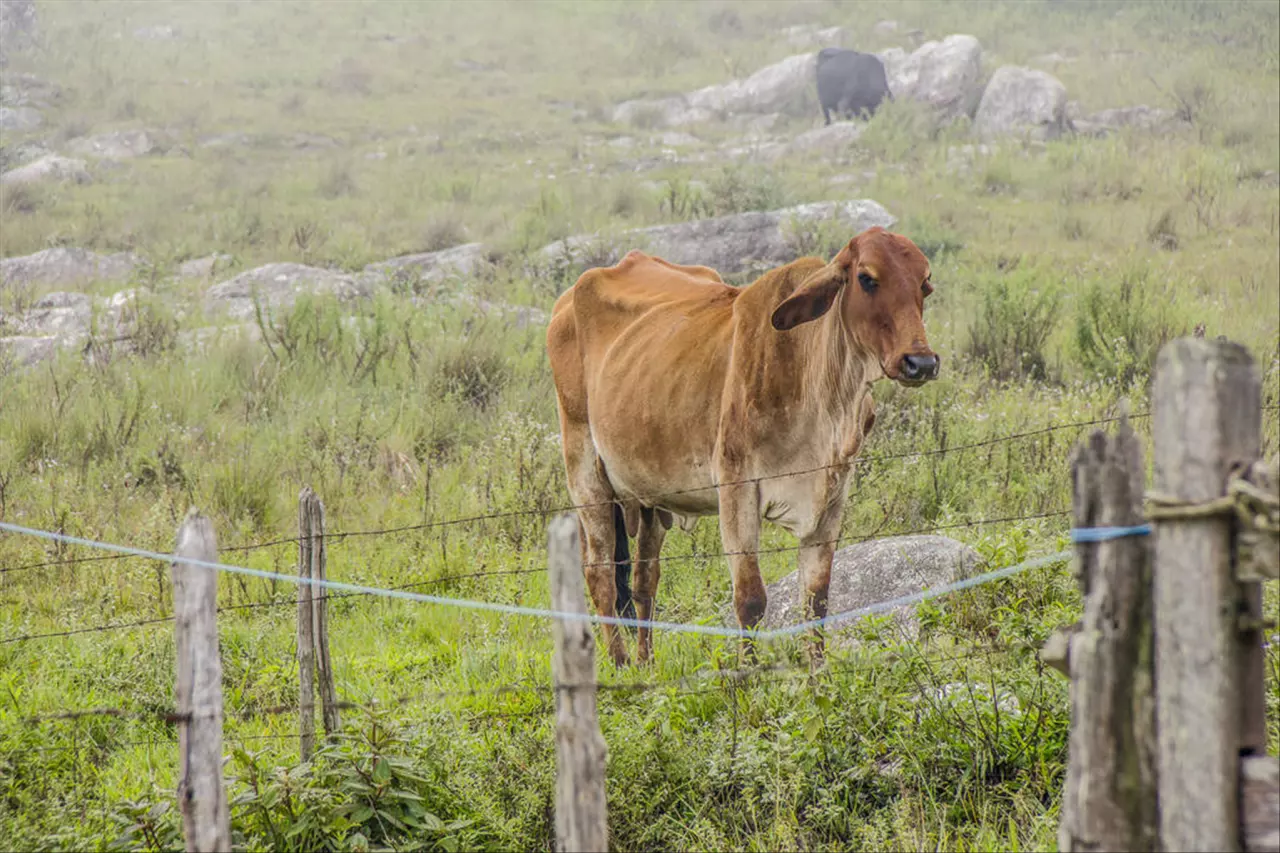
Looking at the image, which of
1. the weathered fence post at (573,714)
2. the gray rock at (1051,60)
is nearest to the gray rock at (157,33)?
the gray rock at (1051,60)

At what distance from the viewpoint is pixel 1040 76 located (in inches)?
1014

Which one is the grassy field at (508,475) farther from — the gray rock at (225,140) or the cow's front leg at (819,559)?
the cow's front leg at (819,559)

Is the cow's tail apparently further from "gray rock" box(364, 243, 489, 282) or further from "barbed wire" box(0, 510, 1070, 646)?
"gray rock" box(364, 243, 489, 282)

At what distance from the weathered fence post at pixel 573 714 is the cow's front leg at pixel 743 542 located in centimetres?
249

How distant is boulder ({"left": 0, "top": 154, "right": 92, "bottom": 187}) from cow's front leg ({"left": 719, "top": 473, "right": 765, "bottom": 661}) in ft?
63.9

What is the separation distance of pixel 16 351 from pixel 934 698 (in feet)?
31.6

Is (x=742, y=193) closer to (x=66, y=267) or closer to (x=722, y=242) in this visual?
(x=722, y=242)

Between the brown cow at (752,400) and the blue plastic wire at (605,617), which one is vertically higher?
the brown cow at (752,400)

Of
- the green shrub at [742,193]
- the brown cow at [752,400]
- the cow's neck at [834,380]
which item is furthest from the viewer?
the green shrub at [742,193]

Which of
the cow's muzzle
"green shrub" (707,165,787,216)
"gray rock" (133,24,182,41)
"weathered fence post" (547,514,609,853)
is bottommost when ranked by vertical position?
"weathered fence post" (547,514,609,853)

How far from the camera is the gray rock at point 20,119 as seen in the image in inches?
1032

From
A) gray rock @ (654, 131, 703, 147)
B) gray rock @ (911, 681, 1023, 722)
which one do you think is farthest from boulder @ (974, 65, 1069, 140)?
gray rock @ (911, 681, 1023, 722)

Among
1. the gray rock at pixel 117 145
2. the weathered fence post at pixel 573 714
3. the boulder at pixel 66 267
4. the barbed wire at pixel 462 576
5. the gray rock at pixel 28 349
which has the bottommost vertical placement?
the weathered fence post at pixel 573 714

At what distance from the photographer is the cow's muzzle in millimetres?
4812
